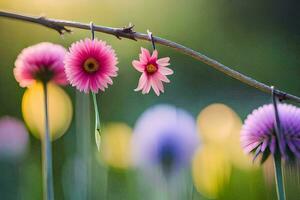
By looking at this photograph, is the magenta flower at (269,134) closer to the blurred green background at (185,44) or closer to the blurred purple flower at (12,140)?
the blurred purple flower at (12,140)

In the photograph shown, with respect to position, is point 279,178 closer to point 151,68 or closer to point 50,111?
A: point 151,68

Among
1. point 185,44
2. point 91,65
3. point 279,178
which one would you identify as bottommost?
point 279,178

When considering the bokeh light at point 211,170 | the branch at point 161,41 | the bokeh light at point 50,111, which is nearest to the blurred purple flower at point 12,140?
the bokeh light at point 50,111

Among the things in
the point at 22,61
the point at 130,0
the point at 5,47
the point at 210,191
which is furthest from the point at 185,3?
the point at 22,61

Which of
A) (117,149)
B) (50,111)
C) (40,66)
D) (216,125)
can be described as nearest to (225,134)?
(216,125)

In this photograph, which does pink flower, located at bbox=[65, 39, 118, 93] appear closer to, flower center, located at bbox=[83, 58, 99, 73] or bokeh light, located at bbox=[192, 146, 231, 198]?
flower center, located at bbox=[83, 58, 99, 73]

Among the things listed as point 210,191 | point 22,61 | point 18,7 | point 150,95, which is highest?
point 18,7

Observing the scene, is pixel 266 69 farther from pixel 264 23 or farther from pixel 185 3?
pixel 185 3
